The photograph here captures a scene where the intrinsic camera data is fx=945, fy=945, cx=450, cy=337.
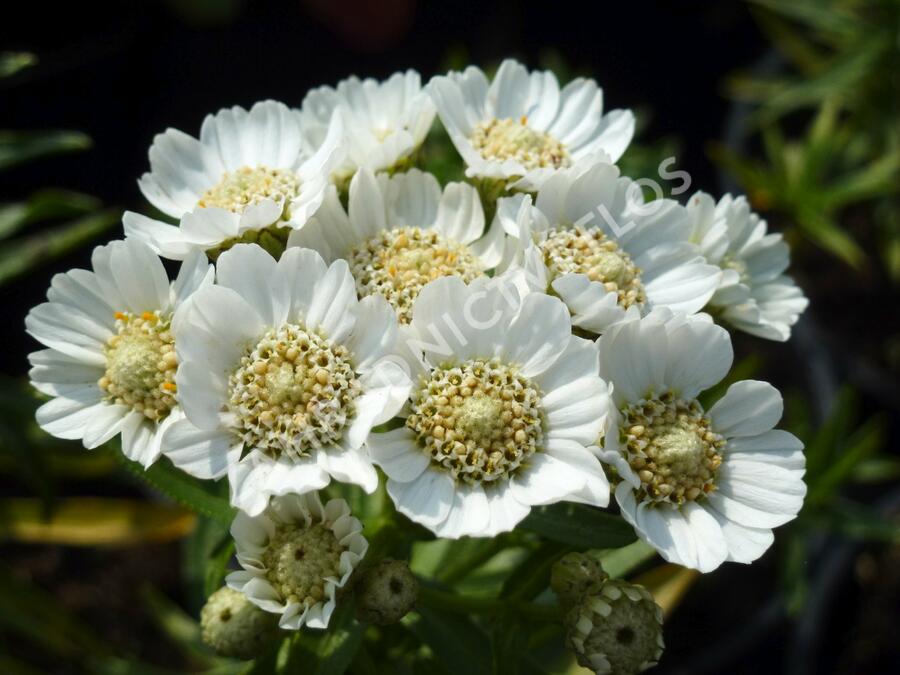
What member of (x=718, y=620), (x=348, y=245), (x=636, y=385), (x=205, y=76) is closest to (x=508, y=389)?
(x=636, y=385)

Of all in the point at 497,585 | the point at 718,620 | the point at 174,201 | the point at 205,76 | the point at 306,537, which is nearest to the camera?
the point at 306,537

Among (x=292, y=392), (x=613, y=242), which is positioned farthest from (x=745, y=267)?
(x=292, y=392)

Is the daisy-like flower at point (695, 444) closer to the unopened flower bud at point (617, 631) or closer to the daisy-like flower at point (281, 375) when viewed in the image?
the unopened flower bud at point (617, 631)

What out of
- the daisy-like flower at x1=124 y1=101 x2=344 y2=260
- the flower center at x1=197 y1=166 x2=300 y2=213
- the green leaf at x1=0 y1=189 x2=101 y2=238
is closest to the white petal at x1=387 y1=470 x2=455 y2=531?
the daisy-like flower at x1=124 y1=101 x2=344 y2=260

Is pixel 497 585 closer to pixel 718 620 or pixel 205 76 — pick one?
pixel 718 620

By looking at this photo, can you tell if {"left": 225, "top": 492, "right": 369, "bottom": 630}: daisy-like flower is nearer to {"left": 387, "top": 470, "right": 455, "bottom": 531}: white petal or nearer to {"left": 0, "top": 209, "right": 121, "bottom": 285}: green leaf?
{"left": 387, "top": 470, "right": 455, "bottom": 531}: white petal
